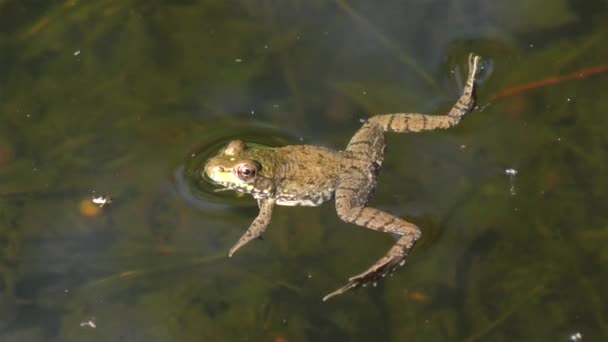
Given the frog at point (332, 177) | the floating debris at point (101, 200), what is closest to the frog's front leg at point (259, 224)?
the frog at point (332, 177)

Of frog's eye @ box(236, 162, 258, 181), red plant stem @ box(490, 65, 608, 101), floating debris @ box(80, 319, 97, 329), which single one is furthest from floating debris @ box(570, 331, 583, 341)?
floating debris @ box(80, 319, 97, 329)

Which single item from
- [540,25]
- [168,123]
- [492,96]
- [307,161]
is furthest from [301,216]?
[540,25]

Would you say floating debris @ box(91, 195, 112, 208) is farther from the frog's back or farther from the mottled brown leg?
the mottled brown leg

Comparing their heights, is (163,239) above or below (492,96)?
below

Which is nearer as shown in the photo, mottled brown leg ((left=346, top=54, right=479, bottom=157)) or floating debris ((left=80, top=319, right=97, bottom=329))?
floating debris ((left=80, top=319, right=97, bottom=329))

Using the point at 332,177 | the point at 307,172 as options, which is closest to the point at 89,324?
the point at 307,172

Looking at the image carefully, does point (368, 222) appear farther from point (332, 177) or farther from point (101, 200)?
point (101, 200)

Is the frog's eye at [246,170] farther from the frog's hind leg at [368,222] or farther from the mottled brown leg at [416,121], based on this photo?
the mottled brown leg at [416,121]

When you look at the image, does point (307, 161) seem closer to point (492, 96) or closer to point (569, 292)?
point (492, 96)
